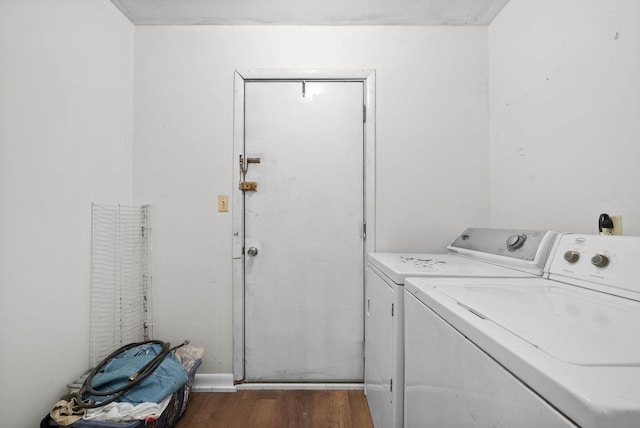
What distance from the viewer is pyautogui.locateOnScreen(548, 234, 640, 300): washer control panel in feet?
2.44

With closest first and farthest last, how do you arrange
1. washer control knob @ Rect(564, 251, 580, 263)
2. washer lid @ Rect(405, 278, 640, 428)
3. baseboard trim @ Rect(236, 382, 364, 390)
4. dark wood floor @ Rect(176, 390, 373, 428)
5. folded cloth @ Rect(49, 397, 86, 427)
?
washer lid @ Rect(405, 278, 640, 428) → washer control knob @ Rect(564, 251, 580, 263) → folded cloth @ Rect(49, 397, 86, 427) → dark wood floor @ Rect(176, 390, 373, 428) → baseboard trim @ Rect(236, 382, 364, 390)

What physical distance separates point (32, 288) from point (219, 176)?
992 millimetres

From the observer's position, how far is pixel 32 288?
1.12 meters

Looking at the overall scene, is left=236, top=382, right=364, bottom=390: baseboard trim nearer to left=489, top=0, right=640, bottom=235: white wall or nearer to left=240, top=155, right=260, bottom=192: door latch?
left=240, top=155, right=260, bottom=192: door latch

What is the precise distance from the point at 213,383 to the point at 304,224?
1.15 metres

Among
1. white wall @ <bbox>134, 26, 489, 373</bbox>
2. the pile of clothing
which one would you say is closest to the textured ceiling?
white wall @ <bbox>134, 26, 489, 373</bbox>

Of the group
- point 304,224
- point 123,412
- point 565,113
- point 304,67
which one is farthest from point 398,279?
point 304,67

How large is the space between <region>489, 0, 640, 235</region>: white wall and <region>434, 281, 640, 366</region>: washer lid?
0.50m

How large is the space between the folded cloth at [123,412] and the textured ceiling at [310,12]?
210cm

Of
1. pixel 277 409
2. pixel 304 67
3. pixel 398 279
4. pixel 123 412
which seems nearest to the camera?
pixel 398 279

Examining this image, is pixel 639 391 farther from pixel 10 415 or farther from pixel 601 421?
pixel 10 415

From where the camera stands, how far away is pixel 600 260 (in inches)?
32.4

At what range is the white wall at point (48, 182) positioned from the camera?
105 cm

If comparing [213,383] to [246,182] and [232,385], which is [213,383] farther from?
[246,182]
